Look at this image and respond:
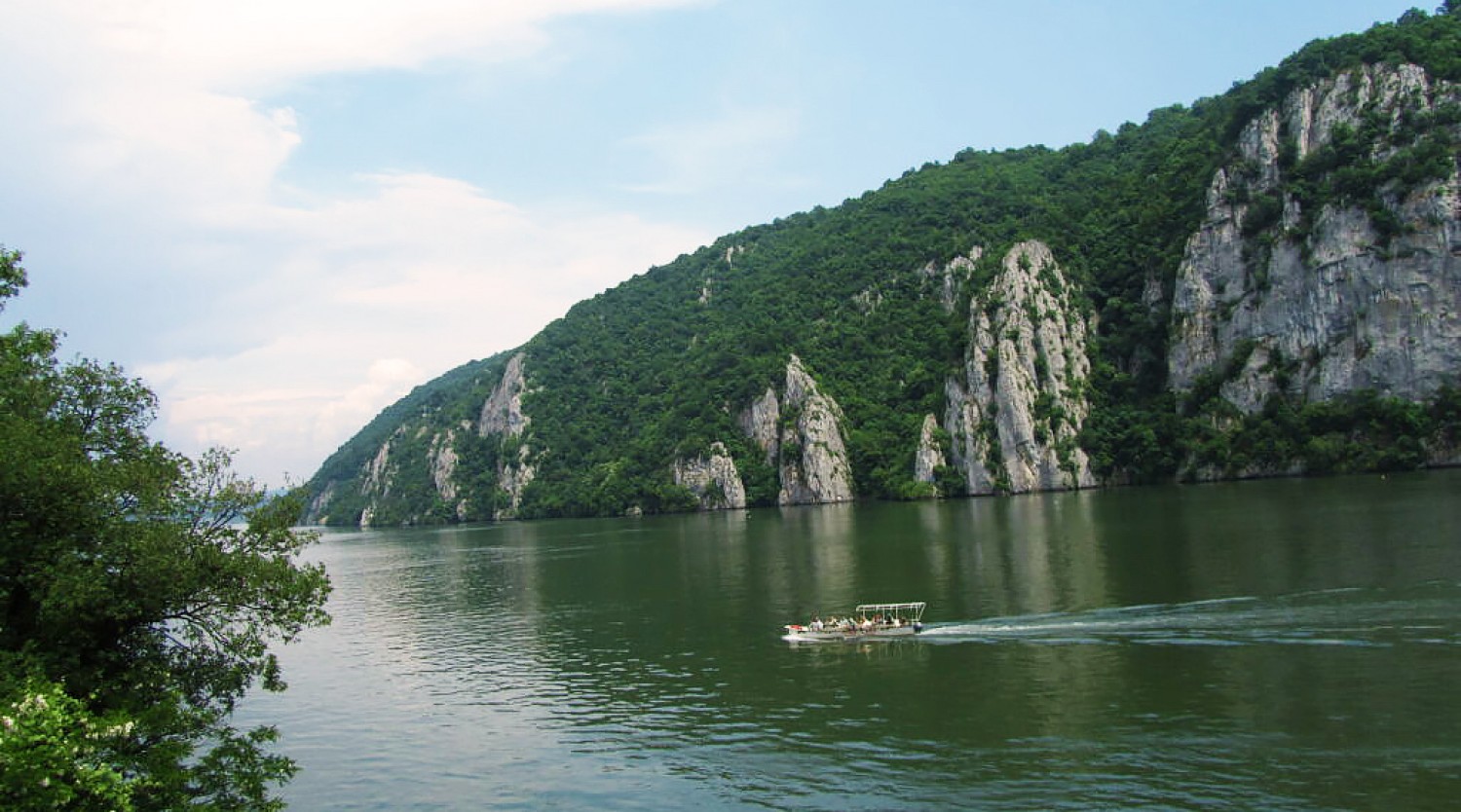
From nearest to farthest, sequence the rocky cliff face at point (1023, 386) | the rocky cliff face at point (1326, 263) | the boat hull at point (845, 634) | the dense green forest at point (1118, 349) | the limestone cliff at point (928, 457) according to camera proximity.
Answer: the boat hull at point (845, 634) → the rocky cliff face at point (1326, 263) → the dense green forest at point (1118, 349) → the rocky cliff face at point (1023, 386) → the limestone cliff at point (928, 457)

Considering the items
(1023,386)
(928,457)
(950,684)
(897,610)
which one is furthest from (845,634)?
(1023,386)

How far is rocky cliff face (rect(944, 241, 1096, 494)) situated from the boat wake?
10474cm

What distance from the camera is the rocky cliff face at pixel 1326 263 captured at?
111375mm

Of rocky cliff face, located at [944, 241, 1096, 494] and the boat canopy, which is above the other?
rocky cliff face, located at [944, 241, 1096, 494]

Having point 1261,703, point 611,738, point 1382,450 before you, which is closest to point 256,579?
point 611,738

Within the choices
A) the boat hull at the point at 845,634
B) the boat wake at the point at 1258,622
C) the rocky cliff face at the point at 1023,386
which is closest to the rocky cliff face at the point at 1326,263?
the rocky cliff face at the point at 1023,386

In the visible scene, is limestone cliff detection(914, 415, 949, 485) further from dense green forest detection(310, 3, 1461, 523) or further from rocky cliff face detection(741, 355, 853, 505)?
rocky cliff face detection(741, 355, 853, 505)

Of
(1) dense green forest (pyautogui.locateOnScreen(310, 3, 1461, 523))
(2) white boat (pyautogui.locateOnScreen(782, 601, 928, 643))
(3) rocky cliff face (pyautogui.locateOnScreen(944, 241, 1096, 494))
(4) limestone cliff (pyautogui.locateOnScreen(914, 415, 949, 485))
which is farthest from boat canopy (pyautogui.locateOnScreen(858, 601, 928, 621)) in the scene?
(4) limestone cliff (pyautogui.locateOnScreen(914, 415, 949, 485))

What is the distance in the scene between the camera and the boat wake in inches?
1331

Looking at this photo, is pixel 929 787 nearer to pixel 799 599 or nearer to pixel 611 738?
pixel 611 738

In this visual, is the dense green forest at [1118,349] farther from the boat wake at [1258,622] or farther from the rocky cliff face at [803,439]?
the boat wake at [1258,622]

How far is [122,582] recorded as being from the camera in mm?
20609

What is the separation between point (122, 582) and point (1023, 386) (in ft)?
465

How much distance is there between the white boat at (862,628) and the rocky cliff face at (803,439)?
11635 centimetres
